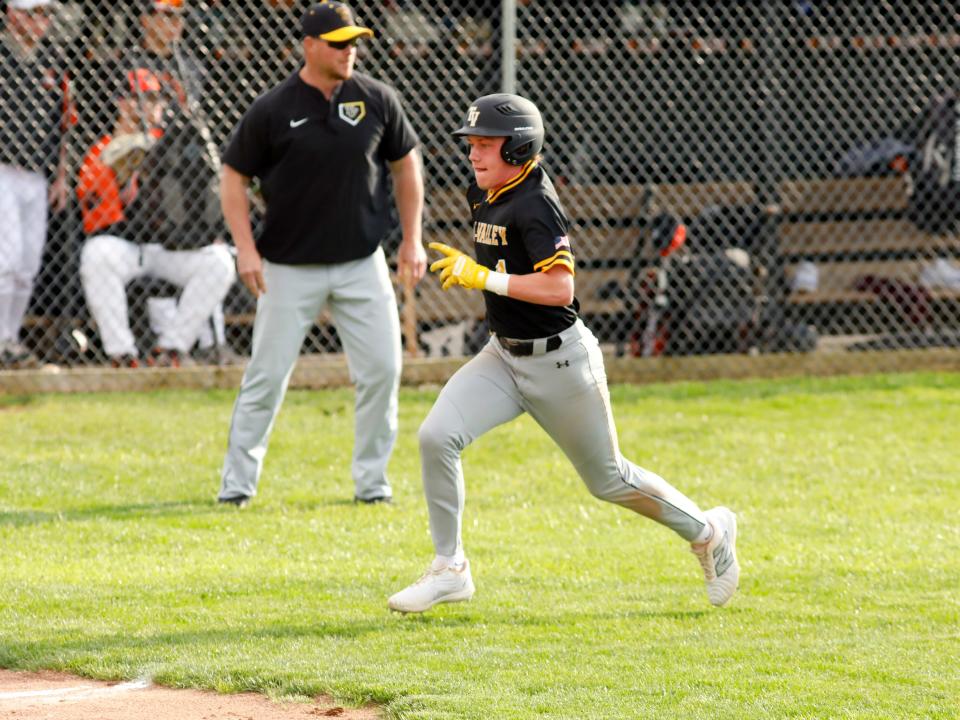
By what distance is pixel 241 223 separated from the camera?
6824mm

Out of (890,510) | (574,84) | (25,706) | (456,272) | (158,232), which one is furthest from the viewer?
(574,84)

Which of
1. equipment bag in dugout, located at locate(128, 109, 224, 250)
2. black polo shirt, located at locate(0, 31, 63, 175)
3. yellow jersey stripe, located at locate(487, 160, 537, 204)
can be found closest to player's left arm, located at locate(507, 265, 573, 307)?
yellow jersey stripe, located at locate(487, 160, 537, 204)

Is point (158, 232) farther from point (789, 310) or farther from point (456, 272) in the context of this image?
point (456, 272)

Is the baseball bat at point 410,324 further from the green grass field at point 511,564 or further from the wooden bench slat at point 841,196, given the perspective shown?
the wooden bench slat at point 841,196

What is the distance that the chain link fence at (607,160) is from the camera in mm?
9406

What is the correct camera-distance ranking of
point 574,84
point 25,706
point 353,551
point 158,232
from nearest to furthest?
point 25,706
point 353,551
point 158,232
point 574,84

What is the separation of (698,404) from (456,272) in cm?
516

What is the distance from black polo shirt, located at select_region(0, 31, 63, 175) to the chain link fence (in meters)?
0.02

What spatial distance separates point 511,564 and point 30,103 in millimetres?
4952

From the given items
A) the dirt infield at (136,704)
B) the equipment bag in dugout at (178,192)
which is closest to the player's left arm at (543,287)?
the dirt infield at (136,704)

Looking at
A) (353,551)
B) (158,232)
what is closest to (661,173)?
(158,232)

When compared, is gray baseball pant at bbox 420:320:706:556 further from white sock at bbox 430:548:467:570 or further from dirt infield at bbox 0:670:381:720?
dirt infield at bbox 0:670:381:720

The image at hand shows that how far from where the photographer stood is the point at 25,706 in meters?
4.21

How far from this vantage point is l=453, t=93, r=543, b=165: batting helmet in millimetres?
4805
